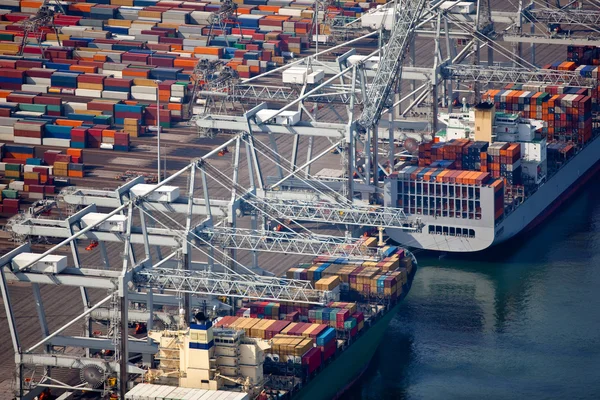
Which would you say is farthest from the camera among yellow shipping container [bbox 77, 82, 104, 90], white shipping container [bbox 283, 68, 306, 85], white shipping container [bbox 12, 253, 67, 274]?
yellow shipping container [bbox 77, 82, 104, 90]

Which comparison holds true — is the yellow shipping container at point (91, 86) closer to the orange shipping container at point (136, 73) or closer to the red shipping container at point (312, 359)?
the orange shipping container at point (136, 73)

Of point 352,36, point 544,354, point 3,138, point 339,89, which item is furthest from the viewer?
point 352,36

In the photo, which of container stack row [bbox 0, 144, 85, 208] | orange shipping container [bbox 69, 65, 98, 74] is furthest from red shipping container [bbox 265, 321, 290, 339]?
orange shipping container [bbox 69, 65, 98, 74]

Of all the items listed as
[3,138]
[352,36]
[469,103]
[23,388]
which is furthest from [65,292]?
[352,36]

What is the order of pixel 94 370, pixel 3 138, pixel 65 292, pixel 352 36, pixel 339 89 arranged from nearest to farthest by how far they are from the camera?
pixel 94 370
pixel 65 292
pixel 339 89
pixel 3 138
pixel 352 36

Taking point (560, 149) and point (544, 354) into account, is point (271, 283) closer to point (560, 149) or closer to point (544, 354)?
point (544, 354)

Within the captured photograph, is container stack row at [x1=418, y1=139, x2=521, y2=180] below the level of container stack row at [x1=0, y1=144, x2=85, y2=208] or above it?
above

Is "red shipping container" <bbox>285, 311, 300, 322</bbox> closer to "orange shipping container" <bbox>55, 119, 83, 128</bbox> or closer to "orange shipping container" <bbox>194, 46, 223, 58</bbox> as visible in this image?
"orange shipping container" <bbox>55, 119, 83, 128</bbox>
